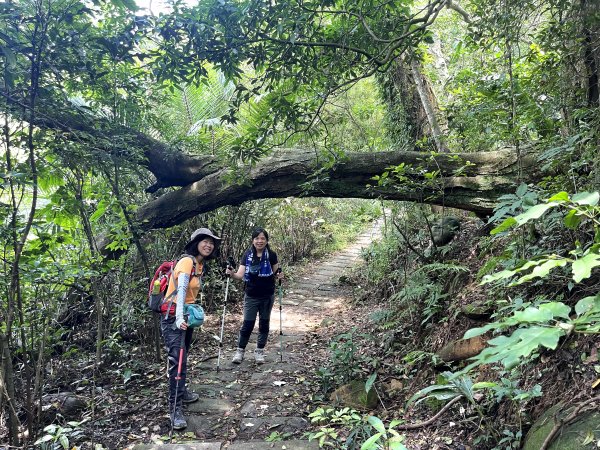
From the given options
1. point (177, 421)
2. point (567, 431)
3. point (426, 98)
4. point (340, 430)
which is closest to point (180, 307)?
point (177, 421)

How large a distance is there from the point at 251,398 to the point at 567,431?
11.2 feet

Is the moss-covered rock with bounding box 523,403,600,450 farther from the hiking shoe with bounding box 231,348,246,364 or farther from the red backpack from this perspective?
the hiking shoe with bounding box 231,348,246,364

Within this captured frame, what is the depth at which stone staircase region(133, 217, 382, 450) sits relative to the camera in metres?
3.96

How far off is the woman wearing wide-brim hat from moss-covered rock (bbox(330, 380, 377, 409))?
1.65 m

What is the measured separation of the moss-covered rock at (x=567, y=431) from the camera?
2.25 metres

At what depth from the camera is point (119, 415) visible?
4.54 metres

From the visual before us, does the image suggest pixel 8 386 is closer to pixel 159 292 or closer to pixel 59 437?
pixel 59 437

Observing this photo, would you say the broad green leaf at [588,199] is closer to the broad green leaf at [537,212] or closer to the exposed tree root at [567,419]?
the broad green leaf at [537,212]

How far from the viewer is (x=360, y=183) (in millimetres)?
6082

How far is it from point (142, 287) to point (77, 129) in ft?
9.09

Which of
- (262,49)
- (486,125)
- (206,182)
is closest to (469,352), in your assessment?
(486,125)

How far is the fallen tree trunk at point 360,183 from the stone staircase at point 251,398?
238cm

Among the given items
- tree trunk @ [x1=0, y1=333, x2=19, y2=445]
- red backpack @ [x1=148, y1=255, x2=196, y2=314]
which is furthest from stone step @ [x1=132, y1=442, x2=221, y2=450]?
red backpack @ [x1=148, y1=255, x2=196, y2=314]

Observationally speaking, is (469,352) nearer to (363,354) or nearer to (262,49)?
(363,354)
